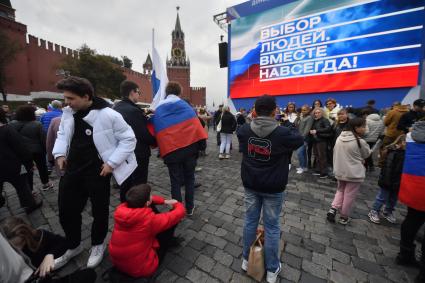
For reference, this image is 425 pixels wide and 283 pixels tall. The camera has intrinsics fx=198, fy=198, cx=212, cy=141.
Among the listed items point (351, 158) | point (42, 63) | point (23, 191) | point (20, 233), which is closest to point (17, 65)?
point (42, 63)

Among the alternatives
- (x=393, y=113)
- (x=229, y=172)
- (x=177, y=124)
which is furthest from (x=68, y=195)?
(x=393, y=113)

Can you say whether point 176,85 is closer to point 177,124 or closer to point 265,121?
point 177,124

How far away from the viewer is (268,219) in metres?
1.87

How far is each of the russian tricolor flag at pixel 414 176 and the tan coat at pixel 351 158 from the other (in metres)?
0.62

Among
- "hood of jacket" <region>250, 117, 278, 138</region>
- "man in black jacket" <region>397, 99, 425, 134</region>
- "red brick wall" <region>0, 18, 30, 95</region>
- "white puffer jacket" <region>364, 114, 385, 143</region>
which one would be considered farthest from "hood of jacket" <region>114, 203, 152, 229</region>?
"red brick wall" <region>0, 18, 30, 95</region>

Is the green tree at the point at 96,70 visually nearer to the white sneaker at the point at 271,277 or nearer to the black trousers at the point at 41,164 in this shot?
the black trousers at the point at 41,164

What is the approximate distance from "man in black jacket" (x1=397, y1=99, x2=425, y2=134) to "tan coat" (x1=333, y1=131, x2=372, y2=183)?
2.14m

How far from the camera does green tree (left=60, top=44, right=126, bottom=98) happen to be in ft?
92.1

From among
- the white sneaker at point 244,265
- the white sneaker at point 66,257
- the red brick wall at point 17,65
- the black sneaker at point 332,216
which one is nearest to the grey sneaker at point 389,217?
the black sneaker at point 332,216

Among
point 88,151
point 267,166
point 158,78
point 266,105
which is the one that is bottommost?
point 267,166

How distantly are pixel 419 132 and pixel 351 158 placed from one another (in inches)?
34.0

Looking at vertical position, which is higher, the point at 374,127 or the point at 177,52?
the point at 177,52

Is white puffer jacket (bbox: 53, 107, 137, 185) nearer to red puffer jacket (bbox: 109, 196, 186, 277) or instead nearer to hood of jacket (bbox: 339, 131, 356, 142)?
red puffer jacket (bbox: 109, 196, 186, 277)

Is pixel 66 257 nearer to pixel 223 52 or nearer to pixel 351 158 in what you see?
pixel 351 158
